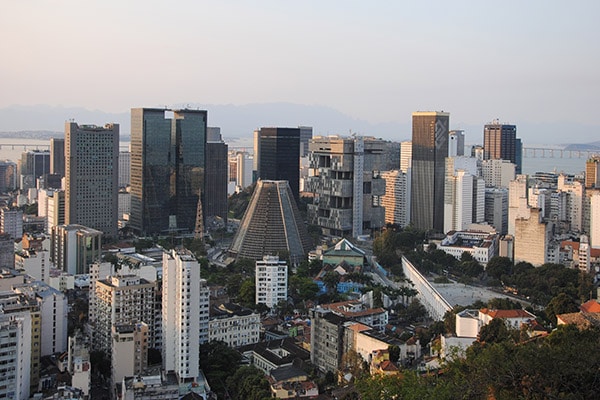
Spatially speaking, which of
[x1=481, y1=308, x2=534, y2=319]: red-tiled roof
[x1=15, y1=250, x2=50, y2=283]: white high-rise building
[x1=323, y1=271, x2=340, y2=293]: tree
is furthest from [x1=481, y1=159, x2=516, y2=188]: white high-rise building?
[x1=15, y1=250, x2=50, y2=283]: white high-rise building

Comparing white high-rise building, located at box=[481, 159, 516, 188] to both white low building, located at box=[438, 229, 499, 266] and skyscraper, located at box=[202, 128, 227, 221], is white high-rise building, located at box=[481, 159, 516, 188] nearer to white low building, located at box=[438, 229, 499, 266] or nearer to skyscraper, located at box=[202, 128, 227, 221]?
white low building, located at box=[438, 229, 499, 266]

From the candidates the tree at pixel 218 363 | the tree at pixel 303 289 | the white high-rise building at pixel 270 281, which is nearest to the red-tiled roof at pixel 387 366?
the tree at pixel 218 363

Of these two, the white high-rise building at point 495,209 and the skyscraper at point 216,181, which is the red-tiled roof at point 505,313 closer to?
the white high-rise building at point 495,209

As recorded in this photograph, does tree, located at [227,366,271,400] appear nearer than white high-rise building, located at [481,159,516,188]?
Yes

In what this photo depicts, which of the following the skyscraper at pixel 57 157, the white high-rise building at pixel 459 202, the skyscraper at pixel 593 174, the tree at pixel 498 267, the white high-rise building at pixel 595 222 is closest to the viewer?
the tree at pixel 498 267

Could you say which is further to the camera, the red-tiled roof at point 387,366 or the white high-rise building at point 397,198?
the white high-rise building at point 397,198

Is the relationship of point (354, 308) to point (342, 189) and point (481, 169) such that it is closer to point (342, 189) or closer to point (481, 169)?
point (342, 189)

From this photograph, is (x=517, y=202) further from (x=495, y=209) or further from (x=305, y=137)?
(x=305, y=137)
